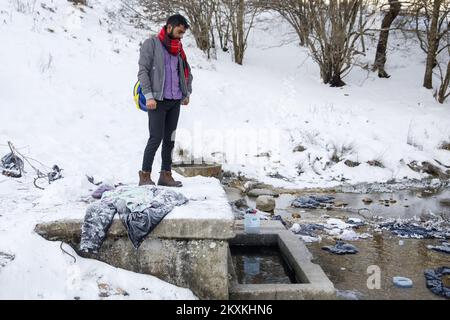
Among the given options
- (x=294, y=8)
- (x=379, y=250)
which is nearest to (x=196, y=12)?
(x=294, y=8)

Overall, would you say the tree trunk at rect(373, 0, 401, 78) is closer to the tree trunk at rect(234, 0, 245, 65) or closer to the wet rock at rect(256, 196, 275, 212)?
the tree trunk at rect(234, 0, 245, 65)

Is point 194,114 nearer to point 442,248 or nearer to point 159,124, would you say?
point 159,124

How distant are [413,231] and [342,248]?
4.36 feet

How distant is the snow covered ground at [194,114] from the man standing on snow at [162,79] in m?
0.85

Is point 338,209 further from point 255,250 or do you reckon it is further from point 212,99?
point 212,99

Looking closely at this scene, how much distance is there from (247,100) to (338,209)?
5614 mm

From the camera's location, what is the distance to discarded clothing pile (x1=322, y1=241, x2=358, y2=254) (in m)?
5.46

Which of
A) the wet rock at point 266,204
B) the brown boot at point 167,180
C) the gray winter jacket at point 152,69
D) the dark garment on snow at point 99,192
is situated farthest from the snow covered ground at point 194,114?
the wet rock at point 266,204

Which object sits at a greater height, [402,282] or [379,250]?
[402,282]

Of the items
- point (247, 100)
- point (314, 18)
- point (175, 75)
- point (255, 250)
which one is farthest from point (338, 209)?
point (314, 18)

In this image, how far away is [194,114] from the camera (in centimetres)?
1158

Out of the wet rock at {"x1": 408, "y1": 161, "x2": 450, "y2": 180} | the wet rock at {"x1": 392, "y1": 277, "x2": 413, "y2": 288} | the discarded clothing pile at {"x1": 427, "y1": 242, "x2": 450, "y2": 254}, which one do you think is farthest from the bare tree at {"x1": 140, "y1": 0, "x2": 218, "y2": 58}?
the wet rock at {"x1": 392, "y1": 277, "x2": 413, "y2": 288}
